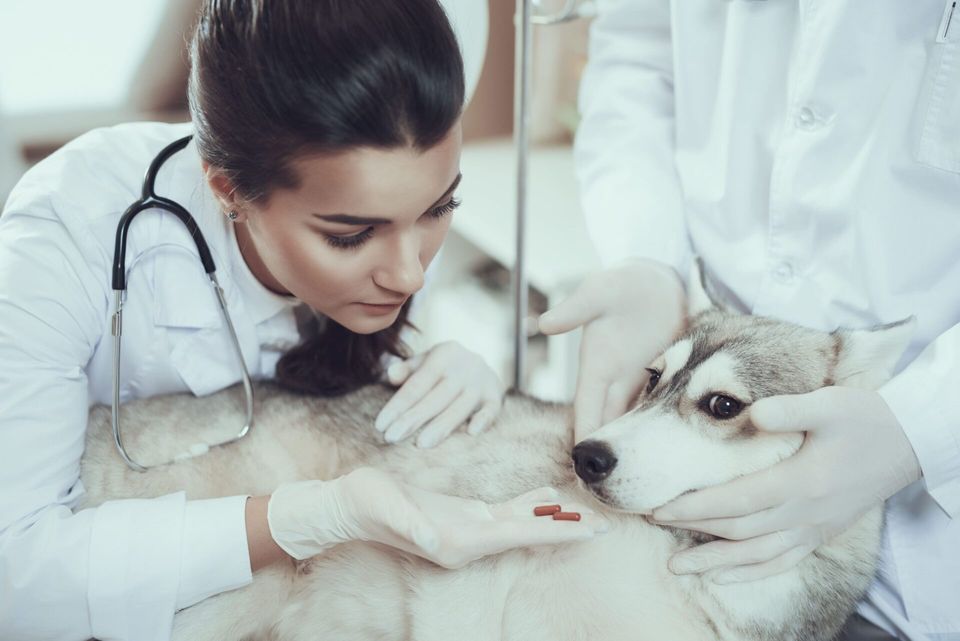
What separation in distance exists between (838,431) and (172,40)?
440 cm

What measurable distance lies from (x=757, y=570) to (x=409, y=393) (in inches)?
30.0

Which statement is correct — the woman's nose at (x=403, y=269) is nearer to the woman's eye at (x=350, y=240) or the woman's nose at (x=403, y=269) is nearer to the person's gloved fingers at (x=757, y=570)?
the woman's eye at (x=350, y=240)

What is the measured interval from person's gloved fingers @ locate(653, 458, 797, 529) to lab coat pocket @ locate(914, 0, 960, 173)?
0.58 metres

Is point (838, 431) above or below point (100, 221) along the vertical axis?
below

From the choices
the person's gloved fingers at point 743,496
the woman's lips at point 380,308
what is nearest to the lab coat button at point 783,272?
the person's gloved fingers at point 743,496

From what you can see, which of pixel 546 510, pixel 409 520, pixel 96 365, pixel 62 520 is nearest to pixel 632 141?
pixel 546 510

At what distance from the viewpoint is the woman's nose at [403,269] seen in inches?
50.2

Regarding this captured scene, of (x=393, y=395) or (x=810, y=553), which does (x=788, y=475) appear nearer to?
(x=810, y=553)

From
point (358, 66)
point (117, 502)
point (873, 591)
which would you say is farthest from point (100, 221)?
point (873, 591)

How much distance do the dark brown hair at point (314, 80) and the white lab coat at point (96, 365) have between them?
325 millimetres

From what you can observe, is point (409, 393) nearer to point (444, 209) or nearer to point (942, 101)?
point (444, 209)

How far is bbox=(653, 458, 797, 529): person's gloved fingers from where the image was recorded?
1.22 m

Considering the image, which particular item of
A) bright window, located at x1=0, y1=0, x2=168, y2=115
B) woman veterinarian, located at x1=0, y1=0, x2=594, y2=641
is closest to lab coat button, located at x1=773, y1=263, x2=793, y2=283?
woman veterinarian, located at x1=0, y1=0, x2=594, y2=641

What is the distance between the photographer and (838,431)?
3.99 ft
